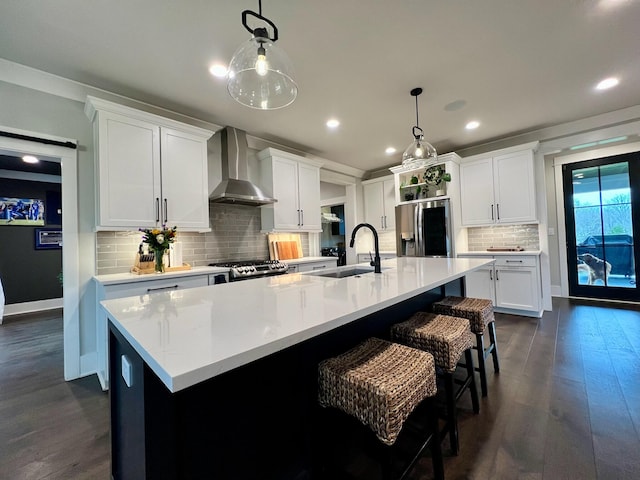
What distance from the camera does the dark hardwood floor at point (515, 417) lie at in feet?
4.65

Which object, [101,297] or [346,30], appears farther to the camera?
[101,297]

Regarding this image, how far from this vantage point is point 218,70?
7.95ft

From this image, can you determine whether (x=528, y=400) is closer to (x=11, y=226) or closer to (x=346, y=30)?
(x=346, y=30)

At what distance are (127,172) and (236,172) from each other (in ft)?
4.03

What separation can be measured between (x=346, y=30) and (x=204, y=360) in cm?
233

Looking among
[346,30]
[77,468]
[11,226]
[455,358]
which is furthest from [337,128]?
[11,226]

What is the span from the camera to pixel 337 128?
3.76 metres

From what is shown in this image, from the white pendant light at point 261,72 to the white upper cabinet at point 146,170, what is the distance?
161 centimetres

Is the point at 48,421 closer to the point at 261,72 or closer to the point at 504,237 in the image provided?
the point at 261,72

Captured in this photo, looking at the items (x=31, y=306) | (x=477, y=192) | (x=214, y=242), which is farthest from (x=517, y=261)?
(x=31, y=306)

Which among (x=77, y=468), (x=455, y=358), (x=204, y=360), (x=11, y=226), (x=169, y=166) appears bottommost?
(x=77, y=468)

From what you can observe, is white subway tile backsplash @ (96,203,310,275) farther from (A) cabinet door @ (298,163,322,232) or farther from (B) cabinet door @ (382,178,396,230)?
(B) cabinet door @ (382,178,396,230)

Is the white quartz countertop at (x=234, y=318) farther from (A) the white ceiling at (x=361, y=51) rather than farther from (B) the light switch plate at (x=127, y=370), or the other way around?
(A) the white ceiling at (x=361, y=51)

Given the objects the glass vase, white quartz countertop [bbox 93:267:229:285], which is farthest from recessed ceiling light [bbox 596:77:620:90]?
the glass vase
